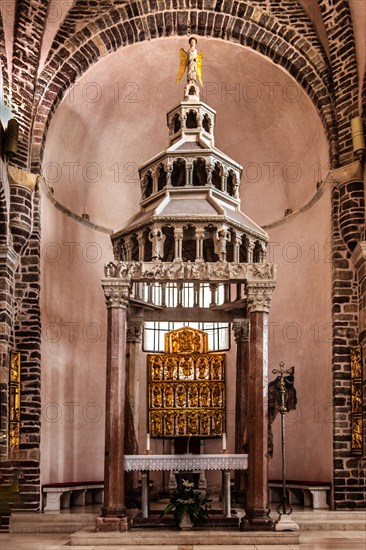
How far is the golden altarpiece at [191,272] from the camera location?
13.5 meters

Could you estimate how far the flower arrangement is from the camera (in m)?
13.4

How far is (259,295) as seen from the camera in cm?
1400

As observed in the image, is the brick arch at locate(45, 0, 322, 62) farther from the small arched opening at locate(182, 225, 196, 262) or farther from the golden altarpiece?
the small arched opening at locate(182, 225, 196, 262)

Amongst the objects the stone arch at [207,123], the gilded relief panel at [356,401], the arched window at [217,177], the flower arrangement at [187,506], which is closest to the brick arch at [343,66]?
the stone arch at [207,123]

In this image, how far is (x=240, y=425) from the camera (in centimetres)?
1588

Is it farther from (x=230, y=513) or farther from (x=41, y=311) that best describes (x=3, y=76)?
(x=230, y=513)

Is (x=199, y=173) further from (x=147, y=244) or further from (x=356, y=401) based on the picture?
(x=356, y=401)

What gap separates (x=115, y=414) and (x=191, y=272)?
2597mm

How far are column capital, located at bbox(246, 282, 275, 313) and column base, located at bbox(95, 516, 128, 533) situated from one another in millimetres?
3941

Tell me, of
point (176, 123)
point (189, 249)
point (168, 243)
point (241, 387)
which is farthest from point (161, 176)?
point (241, 387)

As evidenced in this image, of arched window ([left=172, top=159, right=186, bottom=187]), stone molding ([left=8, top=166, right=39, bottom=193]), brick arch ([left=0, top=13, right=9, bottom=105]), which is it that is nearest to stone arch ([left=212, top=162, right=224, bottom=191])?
arched window ([left=172, top=159, right=186, bottom=187])

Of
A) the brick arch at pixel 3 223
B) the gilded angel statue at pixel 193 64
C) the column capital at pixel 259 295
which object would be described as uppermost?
the gilded angel statue at pixel 193 64

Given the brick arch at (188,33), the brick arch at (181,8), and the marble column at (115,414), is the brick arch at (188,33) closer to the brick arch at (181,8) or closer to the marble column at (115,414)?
the brick arch at (181,8)

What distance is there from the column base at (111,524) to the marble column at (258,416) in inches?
72.8
